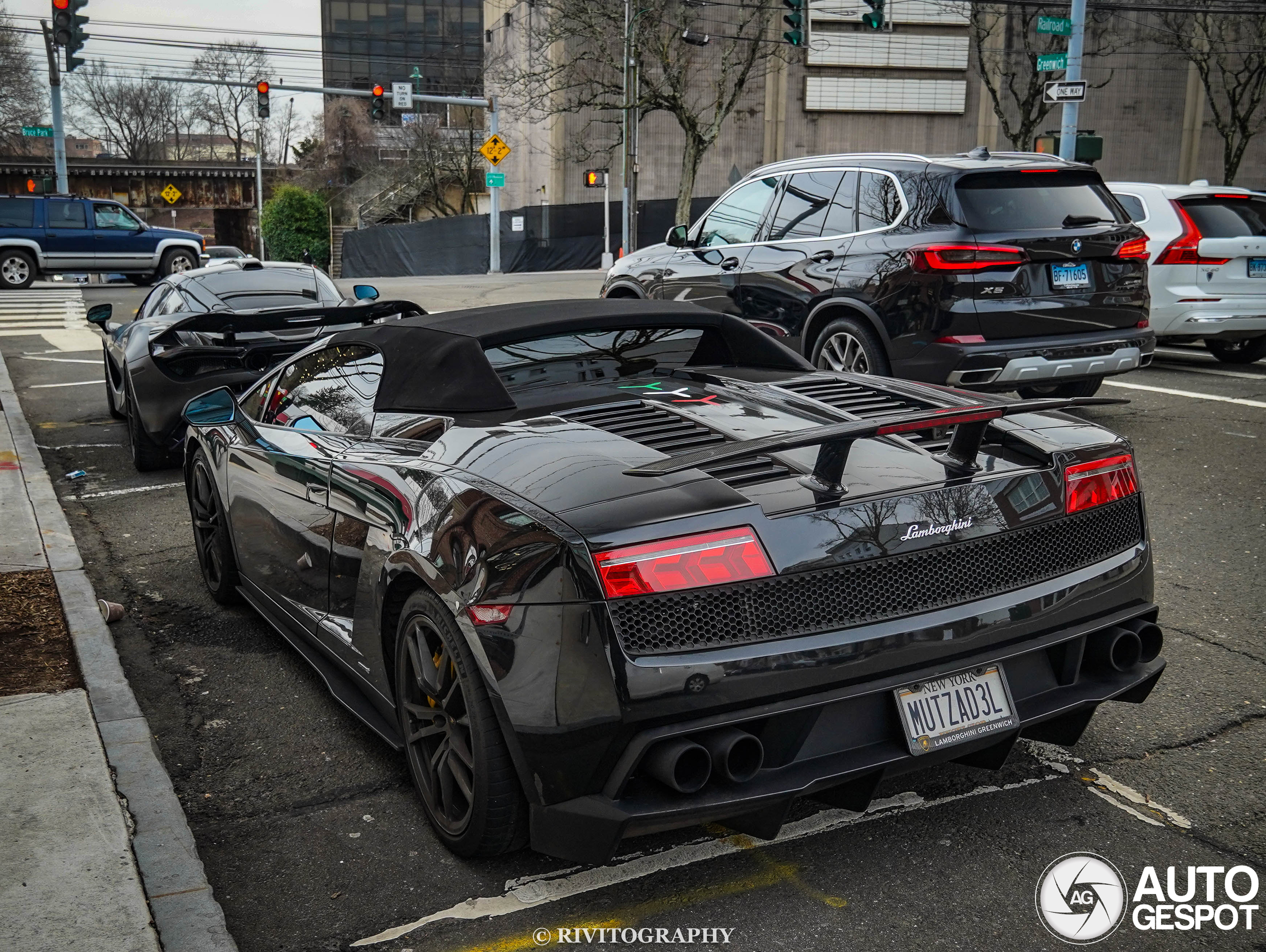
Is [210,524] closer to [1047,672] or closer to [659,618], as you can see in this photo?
[659,618]

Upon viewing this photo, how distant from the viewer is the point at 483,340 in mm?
3938

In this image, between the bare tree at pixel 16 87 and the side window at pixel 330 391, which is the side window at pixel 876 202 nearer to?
the side window at pixel 330 391

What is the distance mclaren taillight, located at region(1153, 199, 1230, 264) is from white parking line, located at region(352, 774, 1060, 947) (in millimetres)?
9229

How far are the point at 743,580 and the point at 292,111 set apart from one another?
9994 cm

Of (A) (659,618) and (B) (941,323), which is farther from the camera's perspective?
(B) (941,323)

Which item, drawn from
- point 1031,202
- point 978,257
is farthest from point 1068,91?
point 978,257

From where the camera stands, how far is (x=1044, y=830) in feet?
10.9

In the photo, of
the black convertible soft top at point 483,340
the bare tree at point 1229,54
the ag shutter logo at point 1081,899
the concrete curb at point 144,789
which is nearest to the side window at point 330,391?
the black convertible soft top at point 483,340

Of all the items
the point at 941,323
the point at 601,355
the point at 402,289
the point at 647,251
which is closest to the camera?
the point at 601,355

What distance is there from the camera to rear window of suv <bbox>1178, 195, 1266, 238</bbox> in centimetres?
1160

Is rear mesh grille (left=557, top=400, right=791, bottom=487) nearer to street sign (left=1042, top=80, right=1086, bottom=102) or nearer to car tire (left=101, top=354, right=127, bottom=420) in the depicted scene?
car tire (left=101, top=354, right=127, bottom=420)

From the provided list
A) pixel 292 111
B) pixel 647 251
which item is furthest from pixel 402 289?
pixel 292 111

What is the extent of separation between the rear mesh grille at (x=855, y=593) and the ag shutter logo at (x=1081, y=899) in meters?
0.72

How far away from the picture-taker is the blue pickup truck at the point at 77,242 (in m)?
29.1
